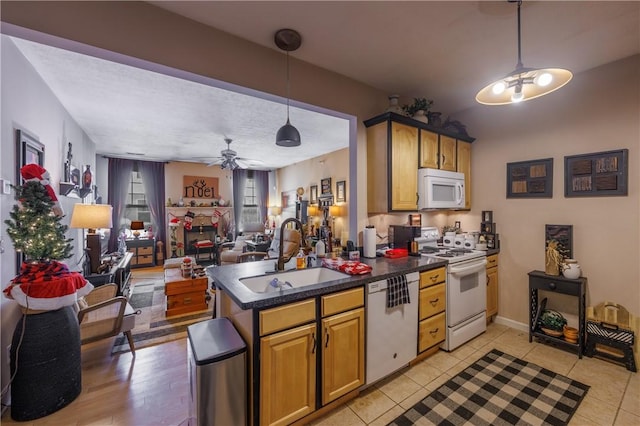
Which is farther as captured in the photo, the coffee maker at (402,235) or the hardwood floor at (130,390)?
the coffee maker at (402,235)

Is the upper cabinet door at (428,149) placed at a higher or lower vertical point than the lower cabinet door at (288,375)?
higher

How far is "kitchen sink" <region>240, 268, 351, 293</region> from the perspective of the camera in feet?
6.54

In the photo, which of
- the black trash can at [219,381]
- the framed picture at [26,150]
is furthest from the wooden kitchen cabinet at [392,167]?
the framed picture at [26,150]

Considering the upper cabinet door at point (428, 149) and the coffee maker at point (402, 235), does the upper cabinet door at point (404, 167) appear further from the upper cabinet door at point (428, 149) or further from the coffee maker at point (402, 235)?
the coffee maker at point (402, 235)

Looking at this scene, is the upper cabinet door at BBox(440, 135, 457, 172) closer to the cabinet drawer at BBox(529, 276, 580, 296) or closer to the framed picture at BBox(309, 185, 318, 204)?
the cabinet drawer at BBox(529, 276, 580, 296)

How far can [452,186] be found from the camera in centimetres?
317

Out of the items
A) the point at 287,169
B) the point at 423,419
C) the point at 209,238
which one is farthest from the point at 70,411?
the point at 287,169

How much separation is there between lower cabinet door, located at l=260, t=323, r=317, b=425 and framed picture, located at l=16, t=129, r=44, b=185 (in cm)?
250

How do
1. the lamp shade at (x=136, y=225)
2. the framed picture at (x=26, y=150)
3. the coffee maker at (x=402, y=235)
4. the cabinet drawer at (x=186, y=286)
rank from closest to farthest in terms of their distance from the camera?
the framed picture at (x=26, y=150)
the coffee maker at (x=402, y=235)
the cabinet drawer at (x=186, y=286)
the lamp shade at (x=136, y=225)

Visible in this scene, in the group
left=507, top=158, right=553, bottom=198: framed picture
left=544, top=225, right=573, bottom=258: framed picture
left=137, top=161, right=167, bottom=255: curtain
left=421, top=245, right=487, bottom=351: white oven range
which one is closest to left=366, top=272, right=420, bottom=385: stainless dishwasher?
left=421, top=245, right=487, bottom=351: white oven range

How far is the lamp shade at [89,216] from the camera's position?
9.77ft

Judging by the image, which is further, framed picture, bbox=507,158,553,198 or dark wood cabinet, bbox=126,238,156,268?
dark wood cabinet, bbox=126,238,156,268

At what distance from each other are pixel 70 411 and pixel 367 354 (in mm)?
2217

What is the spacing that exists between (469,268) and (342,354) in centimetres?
170
